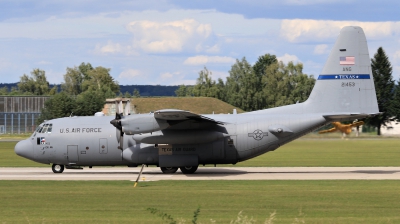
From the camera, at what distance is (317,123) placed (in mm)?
28391

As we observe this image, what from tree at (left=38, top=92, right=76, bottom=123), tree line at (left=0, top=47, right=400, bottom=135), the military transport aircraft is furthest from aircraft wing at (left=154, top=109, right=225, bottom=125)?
tree at (left=38, top=92, right=76, bottom=123)

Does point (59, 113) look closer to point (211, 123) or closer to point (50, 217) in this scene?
point (211, 123)

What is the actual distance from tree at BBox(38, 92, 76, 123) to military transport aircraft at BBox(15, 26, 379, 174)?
2253 inches

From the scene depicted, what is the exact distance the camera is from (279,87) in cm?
11969

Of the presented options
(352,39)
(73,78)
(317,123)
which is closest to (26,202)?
(317,123)

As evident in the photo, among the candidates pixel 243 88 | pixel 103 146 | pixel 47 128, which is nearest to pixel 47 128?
pixel 47 128

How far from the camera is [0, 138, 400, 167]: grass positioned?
38.0 m

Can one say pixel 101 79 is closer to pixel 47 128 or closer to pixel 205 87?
pixel 205 87

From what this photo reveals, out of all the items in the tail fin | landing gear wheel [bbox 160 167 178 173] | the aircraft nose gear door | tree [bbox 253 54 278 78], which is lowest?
landing gear wheel [bbox 160 167 178 173]

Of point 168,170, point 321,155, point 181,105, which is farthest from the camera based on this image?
point 181,105

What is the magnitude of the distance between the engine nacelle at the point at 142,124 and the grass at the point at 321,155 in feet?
38.7

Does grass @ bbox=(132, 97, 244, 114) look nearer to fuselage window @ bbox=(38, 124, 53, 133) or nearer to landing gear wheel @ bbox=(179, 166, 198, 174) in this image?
fuselage window @ bbox=(38, 124, 53, 133)

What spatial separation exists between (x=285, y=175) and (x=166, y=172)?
5829 millimetres

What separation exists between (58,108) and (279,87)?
164ft
